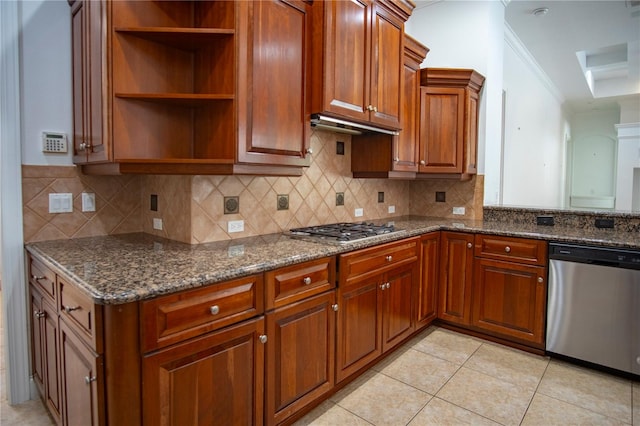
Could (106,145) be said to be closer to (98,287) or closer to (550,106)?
(98,287)

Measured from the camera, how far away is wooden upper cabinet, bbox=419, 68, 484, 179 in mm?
3254

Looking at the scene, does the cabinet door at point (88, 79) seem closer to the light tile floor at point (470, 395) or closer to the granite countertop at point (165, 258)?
the granite countertop at point (165, 258)

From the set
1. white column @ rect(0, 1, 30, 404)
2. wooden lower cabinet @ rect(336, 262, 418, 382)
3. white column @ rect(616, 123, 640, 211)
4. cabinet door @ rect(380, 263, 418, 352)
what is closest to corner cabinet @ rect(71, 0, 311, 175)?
white column @ rect(0, 1, 30, 404)

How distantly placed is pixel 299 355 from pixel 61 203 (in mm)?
1560

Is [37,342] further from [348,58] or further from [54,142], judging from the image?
[348,58]

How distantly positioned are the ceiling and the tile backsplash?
232 cm

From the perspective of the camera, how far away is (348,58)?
2281 millimetres

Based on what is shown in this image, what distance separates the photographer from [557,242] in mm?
2525

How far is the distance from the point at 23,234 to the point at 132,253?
0.72m

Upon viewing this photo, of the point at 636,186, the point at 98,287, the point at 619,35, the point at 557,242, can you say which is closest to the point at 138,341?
the point at 98,287

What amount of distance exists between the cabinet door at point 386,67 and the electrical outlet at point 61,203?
192 centimetres

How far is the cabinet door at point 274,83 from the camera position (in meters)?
1.77

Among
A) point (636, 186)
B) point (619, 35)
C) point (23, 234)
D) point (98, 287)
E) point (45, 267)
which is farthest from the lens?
point (636, 186)

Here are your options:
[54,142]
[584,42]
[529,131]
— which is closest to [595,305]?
[54,142]
